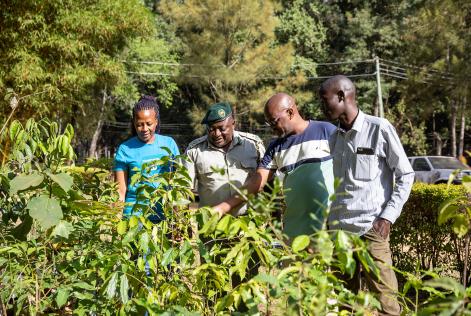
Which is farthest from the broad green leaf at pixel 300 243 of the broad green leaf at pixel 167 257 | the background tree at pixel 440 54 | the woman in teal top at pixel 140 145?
the background tree at pixel 440 54

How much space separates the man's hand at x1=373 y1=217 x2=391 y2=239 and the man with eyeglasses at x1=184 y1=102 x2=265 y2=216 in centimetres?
80

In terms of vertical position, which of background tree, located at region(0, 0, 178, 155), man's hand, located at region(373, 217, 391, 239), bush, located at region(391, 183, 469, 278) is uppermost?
background tree, located at region(0, 0, 178, 155)

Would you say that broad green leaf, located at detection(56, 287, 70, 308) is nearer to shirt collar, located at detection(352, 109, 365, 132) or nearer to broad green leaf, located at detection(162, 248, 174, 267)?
broad green leaf, located at detection(162, 248, 174, 267)

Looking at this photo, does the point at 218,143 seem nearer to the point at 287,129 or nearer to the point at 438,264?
the point at 287,129

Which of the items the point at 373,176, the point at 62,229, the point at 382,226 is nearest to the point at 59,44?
the point at 373,176

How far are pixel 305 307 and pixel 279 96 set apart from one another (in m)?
1.89

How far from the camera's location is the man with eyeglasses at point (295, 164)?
3.30 meters

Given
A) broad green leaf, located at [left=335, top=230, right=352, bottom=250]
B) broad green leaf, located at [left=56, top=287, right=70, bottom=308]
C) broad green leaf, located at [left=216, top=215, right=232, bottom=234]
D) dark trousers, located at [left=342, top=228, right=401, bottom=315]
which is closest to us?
broad green leaf, located at [left=335, top=230, right=352, bottom=250]

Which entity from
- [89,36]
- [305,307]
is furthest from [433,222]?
[89,36]

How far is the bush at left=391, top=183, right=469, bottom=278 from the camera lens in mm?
Result: 5742

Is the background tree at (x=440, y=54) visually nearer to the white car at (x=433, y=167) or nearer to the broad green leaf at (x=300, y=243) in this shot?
the white car at (x=433, y=167)

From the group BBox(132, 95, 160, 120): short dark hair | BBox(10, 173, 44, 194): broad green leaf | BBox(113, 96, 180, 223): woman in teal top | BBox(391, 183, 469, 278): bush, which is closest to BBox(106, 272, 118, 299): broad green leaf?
BBox(10, 173, 44, 194): broad green leaf

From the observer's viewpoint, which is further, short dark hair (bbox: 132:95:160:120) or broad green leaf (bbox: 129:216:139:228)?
short dark hair (bbox: 132:95:160:120)

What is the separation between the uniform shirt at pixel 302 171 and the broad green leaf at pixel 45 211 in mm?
1285
